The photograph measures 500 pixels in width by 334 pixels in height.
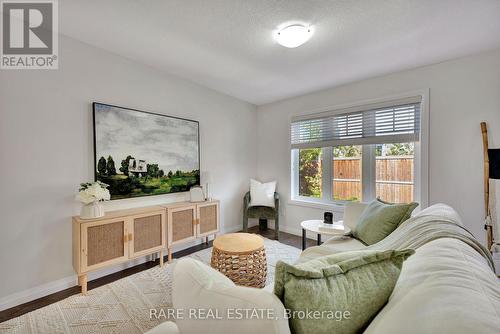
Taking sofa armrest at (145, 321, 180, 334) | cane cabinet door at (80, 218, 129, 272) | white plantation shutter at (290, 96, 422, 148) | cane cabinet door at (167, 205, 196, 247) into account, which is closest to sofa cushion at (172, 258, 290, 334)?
sofa armrest at (145, 321, 180, 334)

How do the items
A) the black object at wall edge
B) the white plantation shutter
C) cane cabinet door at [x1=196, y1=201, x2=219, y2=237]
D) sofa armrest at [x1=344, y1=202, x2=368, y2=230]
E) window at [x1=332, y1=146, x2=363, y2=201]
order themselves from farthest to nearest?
window at [x1=332, y1=146, x2=363, y2=201]
cane cabinet door at [x1=196, y1=201, x2=219, y2=237]
the white plantation shutter
sofa armrest at [x1=344, y1=202, x2=368, y2=230]
the black object at wall edge

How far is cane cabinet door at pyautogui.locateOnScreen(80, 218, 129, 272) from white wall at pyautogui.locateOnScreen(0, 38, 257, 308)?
13.8 inches

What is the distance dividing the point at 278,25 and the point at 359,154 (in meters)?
2.15

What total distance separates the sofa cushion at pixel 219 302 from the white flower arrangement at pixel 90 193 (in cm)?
179

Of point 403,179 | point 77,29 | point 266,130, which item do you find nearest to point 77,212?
point 77,29

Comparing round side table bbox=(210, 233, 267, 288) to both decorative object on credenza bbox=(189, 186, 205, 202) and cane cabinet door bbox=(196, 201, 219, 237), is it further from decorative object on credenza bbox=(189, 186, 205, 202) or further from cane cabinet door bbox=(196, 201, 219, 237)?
decorative object on credenza bbox=(189, 186, 205, 202)

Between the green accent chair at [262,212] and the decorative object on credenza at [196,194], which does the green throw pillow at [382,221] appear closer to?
the green accent chair at [262,212]

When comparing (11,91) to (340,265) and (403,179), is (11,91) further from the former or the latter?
(403,179)

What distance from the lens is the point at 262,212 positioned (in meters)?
3.66

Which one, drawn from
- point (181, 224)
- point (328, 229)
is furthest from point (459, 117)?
point (181, 224)

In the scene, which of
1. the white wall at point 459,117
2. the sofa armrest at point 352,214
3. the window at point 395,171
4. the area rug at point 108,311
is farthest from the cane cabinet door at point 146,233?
the white wall at point 459,117

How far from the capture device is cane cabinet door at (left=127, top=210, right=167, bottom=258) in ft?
7.72

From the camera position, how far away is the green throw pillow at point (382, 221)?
1839 mm

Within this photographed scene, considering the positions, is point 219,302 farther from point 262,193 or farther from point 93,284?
point 262,193
